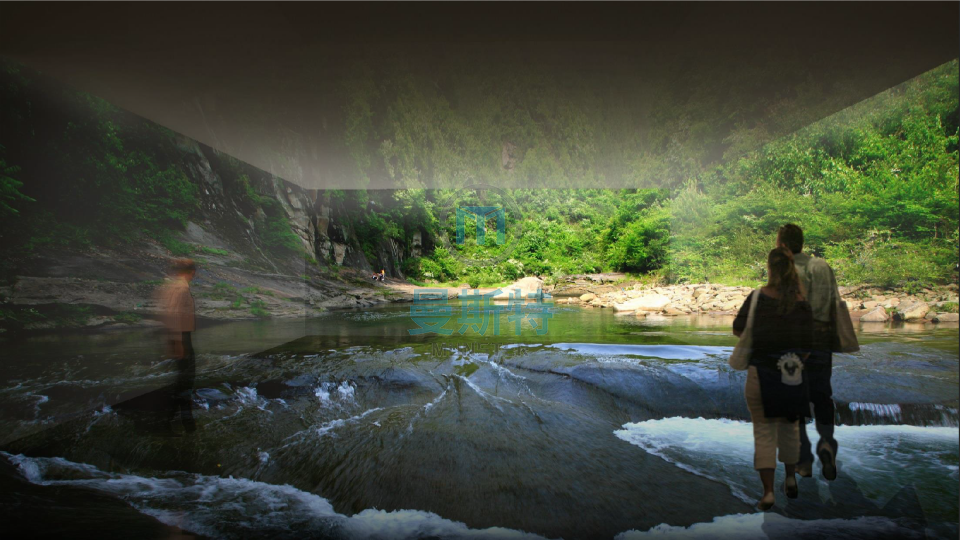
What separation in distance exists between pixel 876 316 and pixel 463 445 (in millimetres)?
4683

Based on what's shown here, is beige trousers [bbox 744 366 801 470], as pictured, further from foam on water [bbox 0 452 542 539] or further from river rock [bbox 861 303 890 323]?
river rock [bbox 861 303 890 323]

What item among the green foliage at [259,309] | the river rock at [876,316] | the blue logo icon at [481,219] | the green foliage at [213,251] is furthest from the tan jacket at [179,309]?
the blue logo icon at [481,219]

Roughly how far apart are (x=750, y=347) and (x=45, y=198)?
7.53m

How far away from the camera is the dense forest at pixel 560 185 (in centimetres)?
379

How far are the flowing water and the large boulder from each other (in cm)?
308

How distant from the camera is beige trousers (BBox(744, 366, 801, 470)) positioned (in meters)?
1.44

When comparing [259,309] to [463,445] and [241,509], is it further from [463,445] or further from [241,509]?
[463,445]

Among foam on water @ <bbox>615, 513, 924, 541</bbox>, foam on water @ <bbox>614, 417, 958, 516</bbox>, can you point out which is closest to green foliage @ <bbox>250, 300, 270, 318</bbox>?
Result: foam on water @ <bbox>614, 417, 958, 516</bbox>

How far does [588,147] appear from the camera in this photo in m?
8.21

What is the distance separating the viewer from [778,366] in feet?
4.62

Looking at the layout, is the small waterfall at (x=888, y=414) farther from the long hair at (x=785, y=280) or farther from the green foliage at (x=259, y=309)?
the green foliage at (x=259, y=309)

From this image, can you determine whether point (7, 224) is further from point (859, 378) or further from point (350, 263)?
point (859, 378)

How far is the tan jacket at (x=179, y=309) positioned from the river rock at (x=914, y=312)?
5.08 m

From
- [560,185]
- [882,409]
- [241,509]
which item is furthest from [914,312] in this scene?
[560,185]
